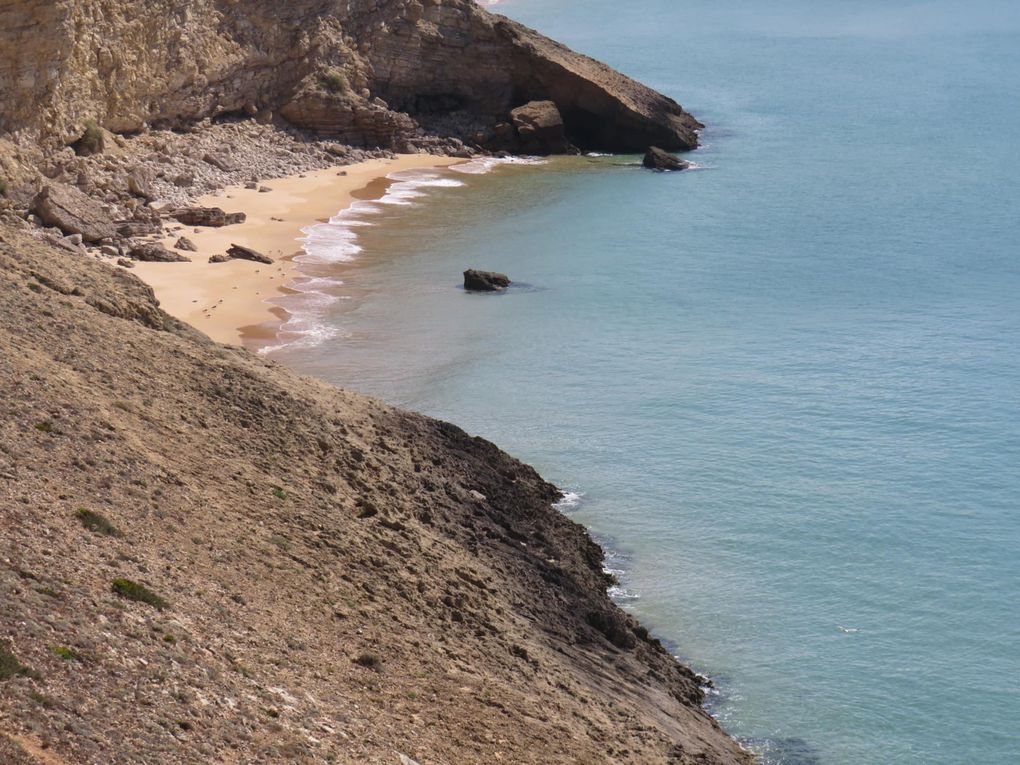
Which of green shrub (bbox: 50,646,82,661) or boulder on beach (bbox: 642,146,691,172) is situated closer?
green shrub (bbox: 50,646,82,661)

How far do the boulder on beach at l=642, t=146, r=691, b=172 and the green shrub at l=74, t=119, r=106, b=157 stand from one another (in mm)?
28373

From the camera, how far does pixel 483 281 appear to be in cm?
4500

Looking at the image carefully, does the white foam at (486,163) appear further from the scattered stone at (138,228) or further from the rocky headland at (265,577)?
the rocky headland at (265,577)

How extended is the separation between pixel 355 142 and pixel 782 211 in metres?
19.8

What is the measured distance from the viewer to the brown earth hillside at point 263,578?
1330 cm

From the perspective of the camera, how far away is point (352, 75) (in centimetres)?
6381

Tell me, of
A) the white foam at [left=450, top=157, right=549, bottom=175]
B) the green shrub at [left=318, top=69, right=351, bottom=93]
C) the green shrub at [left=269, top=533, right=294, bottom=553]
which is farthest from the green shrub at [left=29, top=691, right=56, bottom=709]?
the white foam at [left=450, top=157, right=549, bottom=175]

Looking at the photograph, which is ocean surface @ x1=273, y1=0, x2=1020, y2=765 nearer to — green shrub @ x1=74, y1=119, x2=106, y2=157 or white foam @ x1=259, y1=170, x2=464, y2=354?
white foam @ x1=259, y1=170, x2=464, y2=354

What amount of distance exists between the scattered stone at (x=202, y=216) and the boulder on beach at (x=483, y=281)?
9209mm

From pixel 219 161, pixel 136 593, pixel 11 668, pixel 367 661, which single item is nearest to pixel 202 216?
pixel 219 161

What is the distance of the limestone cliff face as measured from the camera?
45000 mm

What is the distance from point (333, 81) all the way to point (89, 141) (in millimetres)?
16863

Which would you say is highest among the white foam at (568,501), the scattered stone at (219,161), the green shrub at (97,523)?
the scattered stone at (219,161)

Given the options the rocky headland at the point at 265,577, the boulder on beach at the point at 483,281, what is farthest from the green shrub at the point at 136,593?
the boulder on beach at the point at 483,281
